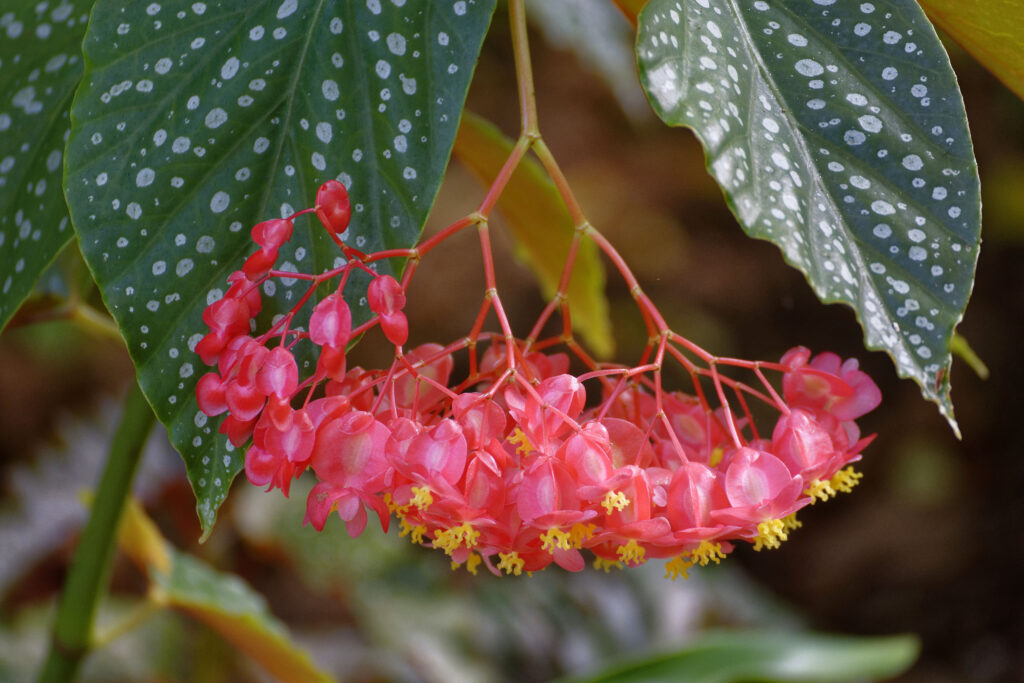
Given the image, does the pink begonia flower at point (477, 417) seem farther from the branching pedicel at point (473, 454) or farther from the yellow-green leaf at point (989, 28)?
the yellow-green leaf at point (989, 28)

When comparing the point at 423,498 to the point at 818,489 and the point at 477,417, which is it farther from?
the point at 818,489

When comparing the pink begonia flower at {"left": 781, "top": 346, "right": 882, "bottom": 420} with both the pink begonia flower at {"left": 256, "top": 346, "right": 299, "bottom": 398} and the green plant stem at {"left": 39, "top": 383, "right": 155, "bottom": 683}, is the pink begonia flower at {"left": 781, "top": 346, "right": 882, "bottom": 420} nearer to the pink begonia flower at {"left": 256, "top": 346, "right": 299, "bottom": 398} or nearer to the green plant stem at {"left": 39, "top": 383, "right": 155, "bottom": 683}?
the pink begonia flower at {"left": 256, "top": 346, "right": 299, "bottom": 398}

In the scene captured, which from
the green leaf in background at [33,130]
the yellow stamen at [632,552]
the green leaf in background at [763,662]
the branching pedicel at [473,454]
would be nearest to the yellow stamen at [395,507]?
the branching pedicel at [473,454]

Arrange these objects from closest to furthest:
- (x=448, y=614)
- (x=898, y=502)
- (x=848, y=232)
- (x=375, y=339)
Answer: (x=848, y=232) → (x=448, y=614) → (x=375, y=339) → (x=898, y=502)

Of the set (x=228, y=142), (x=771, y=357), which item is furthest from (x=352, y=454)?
(x=771, y=357)

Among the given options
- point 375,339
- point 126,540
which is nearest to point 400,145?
point 126,540

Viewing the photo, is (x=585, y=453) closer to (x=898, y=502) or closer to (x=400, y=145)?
(x=400, y=145)

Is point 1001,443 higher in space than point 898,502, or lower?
higher
